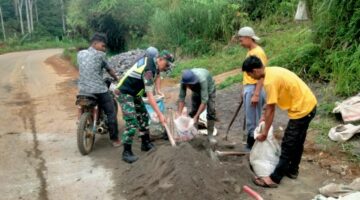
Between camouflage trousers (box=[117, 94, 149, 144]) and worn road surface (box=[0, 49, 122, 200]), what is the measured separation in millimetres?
481

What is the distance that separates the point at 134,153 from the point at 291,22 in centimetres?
930

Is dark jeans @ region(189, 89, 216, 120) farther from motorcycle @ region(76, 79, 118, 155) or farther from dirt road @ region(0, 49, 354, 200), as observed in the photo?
motorcycle @ region(76, 79, 118, 155)

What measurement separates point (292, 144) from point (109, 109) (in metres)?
3.00

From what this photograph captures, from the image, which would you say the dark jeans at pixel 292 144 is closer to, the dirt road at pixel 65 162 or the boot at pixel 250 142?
the dirt road at pixel 65 162

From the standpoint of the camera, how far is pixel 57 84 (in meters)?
14.4

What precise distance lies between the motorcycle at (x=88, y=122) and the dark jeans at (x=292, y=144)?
2.87 meters

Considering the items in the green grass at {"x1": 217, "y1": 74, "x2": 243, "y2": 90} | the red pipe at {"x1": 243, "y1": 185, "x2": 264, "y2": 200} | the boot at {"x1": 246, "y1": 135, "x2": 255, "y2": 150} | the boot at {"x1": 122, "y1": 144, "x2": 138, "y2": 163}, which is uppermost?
the red pipe at {"x1": 243, "y1": 185, "x2": 264, "y2": 200}

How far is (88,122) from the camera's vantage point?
6477mm

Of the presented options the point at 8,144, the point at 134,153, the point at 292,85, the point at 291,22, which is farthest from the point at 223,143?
the point at 291,22

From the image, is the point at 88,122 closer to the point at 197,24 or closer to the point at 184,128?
the point at 184,128

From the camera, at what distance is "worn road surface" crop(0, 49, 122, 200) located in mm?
5191

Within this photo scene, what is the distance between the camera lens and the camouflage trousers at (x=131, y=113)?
5867mm

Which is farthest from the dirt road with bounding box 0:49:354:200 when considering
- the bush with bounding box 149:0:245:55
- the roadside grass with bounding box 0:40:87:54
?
the roadside grass with bounding box 0:40:87:54

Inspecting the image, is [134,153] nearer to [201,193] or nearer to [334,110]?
[201,193]
